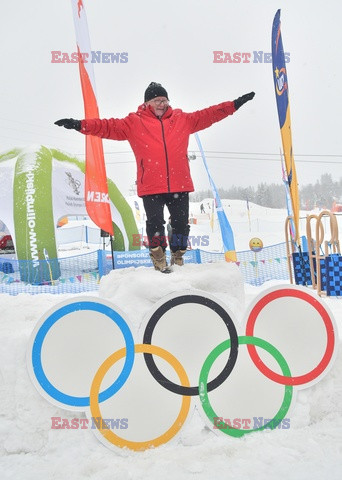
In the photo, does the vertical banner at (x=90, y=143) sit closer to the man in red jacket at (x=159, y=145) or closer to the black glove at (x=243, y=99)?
the man in red jacket at (x=159, y=145)

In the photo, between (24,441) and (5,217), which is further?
(5,217)

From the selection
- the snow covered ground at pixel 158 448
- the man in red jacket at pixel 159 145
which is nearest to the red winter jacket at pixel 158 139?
the man in red jacket at pixel 159 145

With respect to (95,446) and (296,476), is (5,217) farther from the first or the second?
(296,476)

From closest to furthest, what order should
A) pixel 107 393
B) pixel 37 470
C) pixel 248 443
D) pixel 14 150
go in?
1. pixel 37 470
2. pixel 248 443
3. pixel 107 393
4. pixel 14 150

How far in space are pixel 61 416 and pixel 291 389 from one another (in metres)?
1.16

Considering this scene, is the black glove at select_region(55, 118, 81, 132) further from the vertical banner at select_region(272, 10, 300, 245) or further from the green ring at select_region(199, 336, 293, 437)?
the vertical banner at select_region(272, 10, 300, 245)

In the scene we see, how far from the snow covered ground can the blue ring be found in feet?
0.32

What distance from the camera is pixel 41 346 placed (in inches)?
74.6

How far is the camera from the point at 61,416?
75.0 inches

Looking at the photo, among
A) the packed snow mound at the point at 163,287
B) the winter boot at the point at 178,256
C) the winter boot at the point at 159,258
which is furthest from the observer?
the winter boot at the point at 178,256

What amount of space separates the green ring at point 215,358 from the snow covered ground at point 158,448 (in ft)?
0.15

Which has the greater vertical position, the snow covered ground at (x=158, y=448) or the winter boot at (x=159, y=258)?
the winter boot at (x=159, y=258)

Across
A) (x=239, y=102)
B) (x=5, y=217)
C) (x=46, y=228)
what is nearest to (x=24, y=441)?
(x=239, y=102)

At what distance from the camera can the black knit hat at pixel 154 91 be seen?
2918mm
